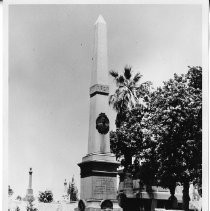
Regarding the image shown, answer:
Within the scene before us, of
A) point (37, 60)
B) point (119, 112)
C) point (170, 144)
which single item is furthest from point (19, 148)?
point (119, 112)

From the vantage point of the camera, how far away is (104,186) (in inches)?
678

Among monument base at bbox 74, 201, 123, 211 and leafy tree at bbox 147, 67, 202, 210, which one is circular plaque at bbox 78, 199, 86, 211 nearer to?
monument base at bbox 74, 201, 123, 211

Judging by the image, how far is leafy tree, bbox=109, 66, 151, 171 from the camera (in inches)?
961

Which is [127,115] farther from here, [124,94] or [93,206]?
[93,206]

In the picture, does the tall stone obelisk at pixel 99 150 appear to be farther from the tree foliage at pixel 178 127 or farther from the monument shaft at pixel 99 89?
the tree foliage at pixel 178 127

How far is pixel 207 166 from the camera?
11.6 metres

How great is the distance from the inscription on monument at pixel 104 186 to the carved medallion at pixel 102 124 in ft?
6.46

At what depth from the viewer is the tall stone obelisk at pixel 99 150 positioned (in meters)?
17.0

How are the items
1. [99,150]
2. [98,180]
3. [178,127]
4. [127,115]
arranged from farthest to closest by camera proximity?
1. [127,115]
2. [178,127]
3. [99,150]
4. [98,180]

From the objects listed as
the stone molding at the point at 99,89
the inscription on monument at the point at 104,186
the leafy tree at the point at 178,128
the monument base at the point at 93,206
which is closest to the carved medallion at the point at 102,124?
the stone molding at the point at 99,89

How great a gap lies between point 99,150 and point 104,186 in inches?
58.2

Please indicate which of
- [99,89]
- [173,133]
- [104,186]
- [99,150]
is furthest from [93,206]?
[173,133]

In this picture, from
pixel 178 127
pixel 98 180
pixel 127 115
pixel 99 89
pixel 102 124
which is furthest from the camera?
pixel 127 115

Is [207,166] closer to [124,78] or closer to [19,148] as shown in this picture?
[19,148]
